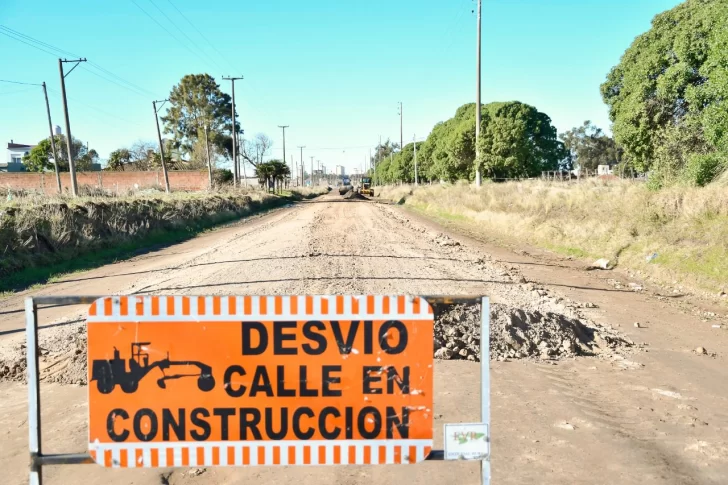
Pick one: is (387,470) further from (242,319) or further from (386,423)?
(242,319)

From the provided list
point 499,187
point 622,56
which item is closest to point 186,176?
point 499,187

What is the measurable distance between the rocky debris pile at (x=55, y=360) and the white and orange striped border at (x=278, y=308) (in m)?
3.38

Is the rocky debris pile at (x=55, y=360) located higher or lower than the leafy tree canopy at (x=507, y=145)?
lower

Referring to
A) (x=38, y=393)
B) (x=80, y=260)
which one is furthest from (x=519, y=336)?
(x=80, y=260)

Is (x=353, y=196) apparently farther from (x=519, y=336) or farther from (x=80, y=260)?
(x=519, y=336)

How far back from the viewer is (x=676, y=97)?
22.3 meters

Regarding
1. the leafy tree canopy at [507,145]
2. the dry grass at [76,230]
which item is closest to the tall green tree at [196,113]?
the leafy tree canopy at [507,145]

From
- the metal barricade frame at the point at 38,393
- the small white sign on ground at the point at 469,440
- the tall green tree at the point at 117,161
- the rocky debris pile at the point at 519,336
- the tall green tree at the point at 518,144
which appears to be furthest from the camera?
the tall green tree at the point at 117,161

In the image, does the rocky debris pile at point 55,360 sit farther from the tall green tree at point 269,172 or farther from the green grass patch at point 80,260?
the tall green tree at point 269,172

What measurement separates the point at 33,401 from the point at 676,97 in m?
24.3

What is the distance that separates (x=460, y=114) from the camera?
6406cm

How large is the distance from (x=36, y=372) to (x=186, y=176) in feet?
194

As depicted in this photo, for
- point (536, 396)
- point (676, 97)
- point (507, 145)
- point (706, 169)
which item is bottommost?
point (536, 396)

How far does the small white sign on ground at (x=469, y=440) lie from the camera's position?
3.15m
